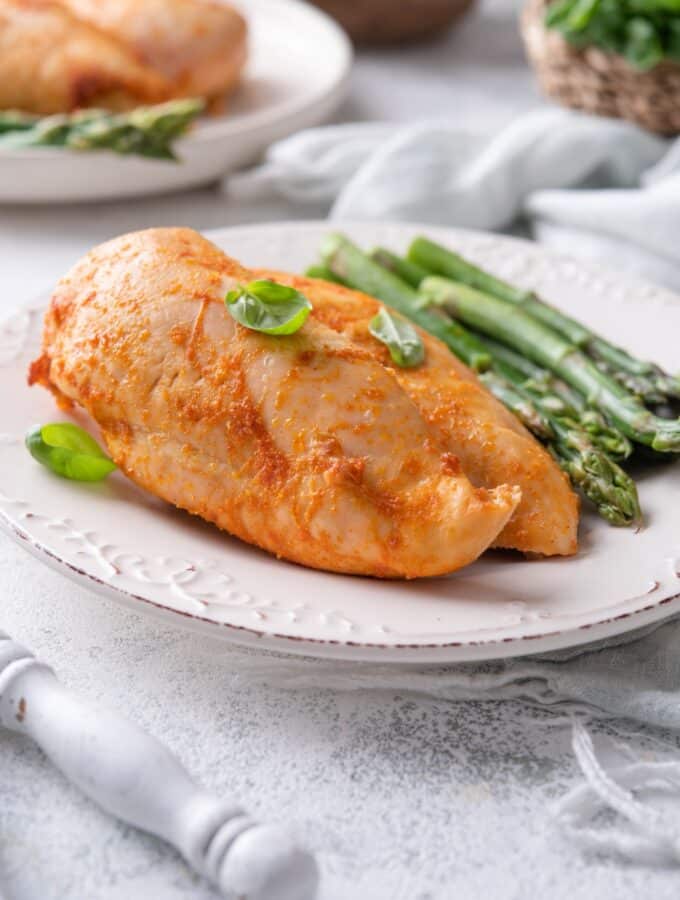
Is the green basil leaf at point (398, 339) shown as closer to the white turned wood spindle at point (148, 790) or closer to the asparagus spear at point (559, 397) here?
the asparagus spear at point (559, 397)

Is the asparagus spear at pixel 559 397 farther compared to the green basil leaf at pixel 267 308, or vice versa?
the asparagus spear at pixel 559 397

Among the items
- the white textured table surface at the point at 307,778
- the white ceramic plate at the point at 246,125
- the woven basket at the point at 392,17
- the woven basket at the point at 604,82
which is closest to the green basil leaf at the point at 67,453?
the white textured table surface at the point at 307,778

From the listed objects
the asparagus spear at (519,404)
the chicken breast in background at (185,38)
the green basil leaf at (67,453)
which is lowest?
the asparagus spear at (519,404)

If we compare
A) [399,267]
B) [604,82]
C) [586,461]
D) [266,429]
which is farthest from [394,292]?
[604,82]

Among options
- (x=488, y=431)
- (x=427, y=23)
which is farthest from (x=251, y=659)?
(x=427, y=23)

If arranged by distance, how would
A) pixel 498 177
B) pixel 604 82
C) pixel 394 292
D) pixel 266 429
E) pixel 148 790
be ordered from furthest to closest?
pixel 604 82, pixel 498 177, pixel 394 292, pixel 266 429, pixel 148 790

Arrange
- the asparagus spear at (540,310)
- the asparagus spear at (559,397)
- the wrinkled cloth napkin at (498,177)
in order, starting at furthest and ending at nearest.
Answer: the wrinkled cloth napkin at (498,177), the asparagus spear at (540,310), the asparagus spear at (559,397)

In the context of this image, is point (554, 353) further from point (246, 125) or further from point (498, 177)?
point (246, 125)

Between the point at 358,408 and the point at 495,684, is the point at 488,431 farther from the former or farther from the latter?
the point at 495,684
